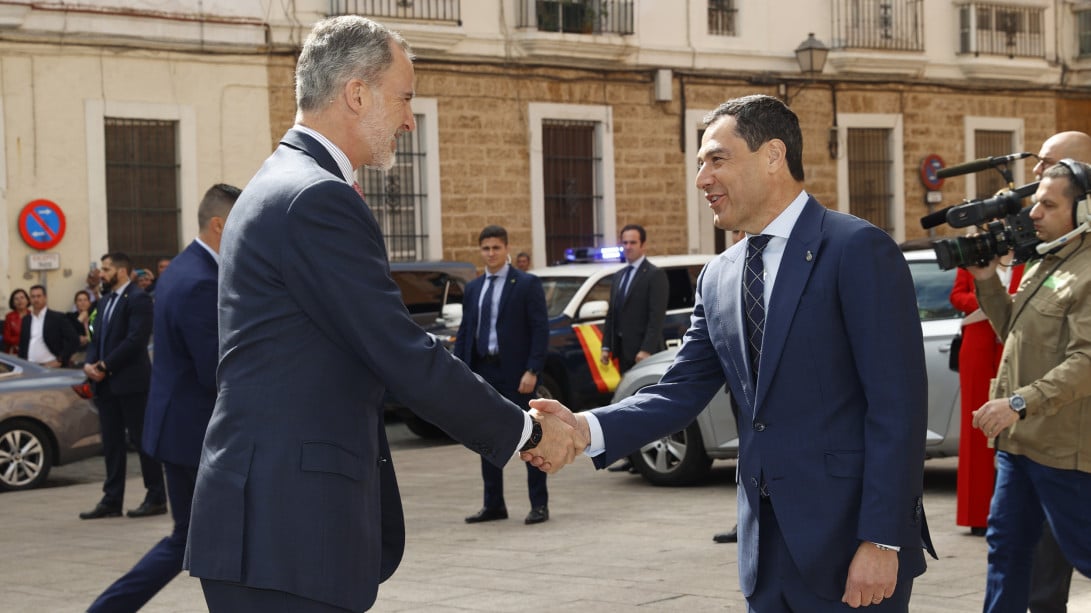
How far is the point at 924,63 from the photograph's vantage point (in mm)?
28516

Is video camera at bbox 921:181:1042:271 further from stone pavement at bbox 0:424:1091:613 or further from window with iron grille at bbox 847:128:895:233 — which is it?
window with iron grille at bbox 847:128:895:233

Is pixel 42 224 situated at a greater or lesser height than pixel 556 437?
greater

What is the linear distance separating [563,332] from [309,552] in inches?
489

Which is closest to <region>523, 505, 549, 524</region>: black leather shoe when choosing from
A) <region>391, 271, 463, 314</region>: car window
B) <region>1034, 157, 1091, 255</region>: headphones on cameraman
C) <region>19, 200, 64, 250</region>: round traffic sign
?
<region>1034, 157, 1091, 255</region>: headphones on cameraman

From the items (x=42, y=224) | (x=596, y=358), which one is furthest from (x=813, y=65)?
(x=42, y=224)

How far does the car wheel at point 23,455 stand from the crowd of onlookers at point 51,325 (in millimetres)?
2708

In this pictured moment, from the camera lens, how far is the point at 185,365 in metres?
7.72

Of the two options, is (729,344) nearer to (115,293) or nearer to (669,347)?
(115,293)

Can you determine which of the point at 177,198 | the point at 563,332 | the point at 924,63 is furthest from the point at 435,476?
the point at 924,63

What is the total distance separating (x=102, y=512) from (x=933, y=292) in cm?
637

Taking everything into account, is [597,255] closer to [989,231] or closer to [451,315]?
[451,315]

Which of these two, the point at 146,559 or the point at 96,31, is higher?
the point at 96,31

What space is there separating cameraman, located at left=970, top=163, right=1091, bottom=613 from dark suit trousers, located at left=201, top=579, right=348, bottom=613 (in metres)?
2.79

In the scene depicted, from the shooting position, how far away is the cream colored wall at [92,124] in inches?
767
